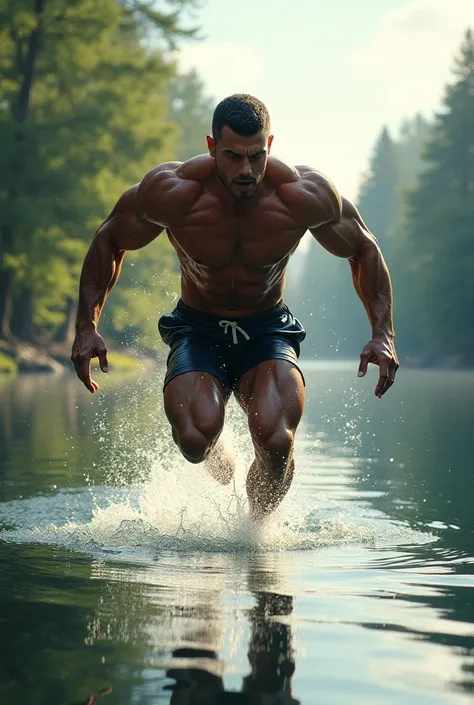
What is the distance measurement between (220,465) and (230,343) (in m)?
0.86

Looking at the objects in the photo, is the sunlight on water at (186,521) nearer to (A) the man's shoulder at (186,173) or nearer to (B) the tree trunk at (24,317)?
(A) the man's shoulder at (186,173)

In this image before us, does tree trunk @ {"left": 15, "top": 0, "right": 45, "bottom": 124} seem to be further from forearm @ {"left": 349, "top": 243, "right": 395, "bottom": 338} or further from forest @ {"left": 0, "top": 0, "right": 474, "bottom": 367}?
forearm @ {"left": 349, "top": 243, "right": 395, "bottom": 338}

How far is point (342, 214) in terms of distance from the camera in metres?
6.31

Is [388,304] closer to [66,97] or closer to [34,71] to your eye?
[34,71]

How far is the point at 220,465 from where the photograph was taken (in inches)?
272

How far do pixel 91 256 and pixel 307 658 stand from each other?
128 inches

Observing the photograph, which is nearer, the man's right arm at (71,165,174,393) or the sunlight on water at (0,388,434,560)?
the sunlight on water at (0,388,434,560)

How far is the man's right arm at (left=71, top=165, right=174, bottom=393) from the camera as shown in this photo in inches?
238

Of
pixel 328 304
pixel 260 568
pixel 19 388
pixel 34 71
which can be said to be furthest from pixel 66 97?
pixel 328 304

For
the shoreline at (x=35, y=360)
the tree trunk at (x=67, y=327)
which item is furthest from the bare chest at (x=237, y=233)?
the tree trunk at (x=67, y=327)

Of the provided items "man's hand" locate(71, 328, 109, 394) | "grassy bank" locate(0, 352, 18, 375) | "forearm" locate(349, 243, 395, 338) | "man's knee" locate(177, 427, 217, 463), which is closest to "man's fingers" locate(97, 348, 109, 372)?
"man's hand" locate(71, 328, 109, 394)

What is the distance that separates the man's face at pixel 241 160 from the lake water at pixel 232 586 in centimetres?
152

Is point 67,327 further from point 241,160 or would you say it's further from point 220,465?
point 241,160

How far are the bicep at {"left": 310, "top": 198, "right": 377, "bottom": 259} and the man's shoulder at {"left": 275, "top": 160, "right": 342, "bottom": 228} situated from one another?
0.07 metres
